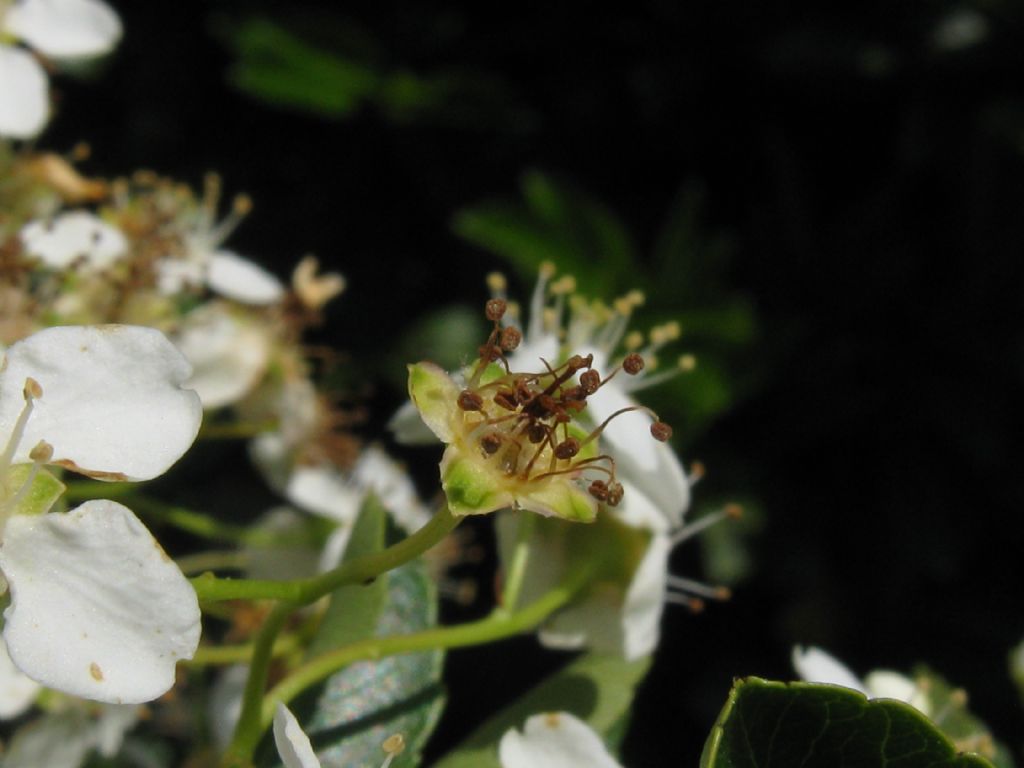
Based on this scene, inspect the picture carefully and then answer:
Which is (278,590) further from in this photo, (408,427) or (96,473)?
(408,427)

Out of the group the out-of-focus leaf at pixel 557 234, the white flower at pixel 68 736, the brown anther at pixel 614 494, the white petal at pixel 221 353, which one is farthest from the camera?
the out-of-focus leaf at pixel 557 234

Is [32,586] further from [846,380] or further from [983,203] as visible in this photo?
[983,203]

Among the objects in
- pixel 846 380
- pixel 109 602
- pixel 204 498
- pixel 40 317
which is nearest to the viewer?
pixel 109 602

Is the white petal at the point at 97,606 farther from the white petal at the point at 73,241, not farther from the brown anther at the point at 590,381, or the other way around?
the white petal at the point at 73,241

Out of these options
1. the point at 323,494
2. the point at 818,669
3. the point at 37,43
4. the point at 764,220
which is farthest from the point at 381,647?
the point at 764,220

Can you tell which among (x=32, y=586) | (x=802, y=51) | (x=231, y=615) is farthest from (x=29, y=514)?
(x=802, y=51)

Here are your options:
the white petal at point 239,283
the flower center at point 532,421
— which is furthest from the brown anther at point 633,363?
the white petal at point 239,283
